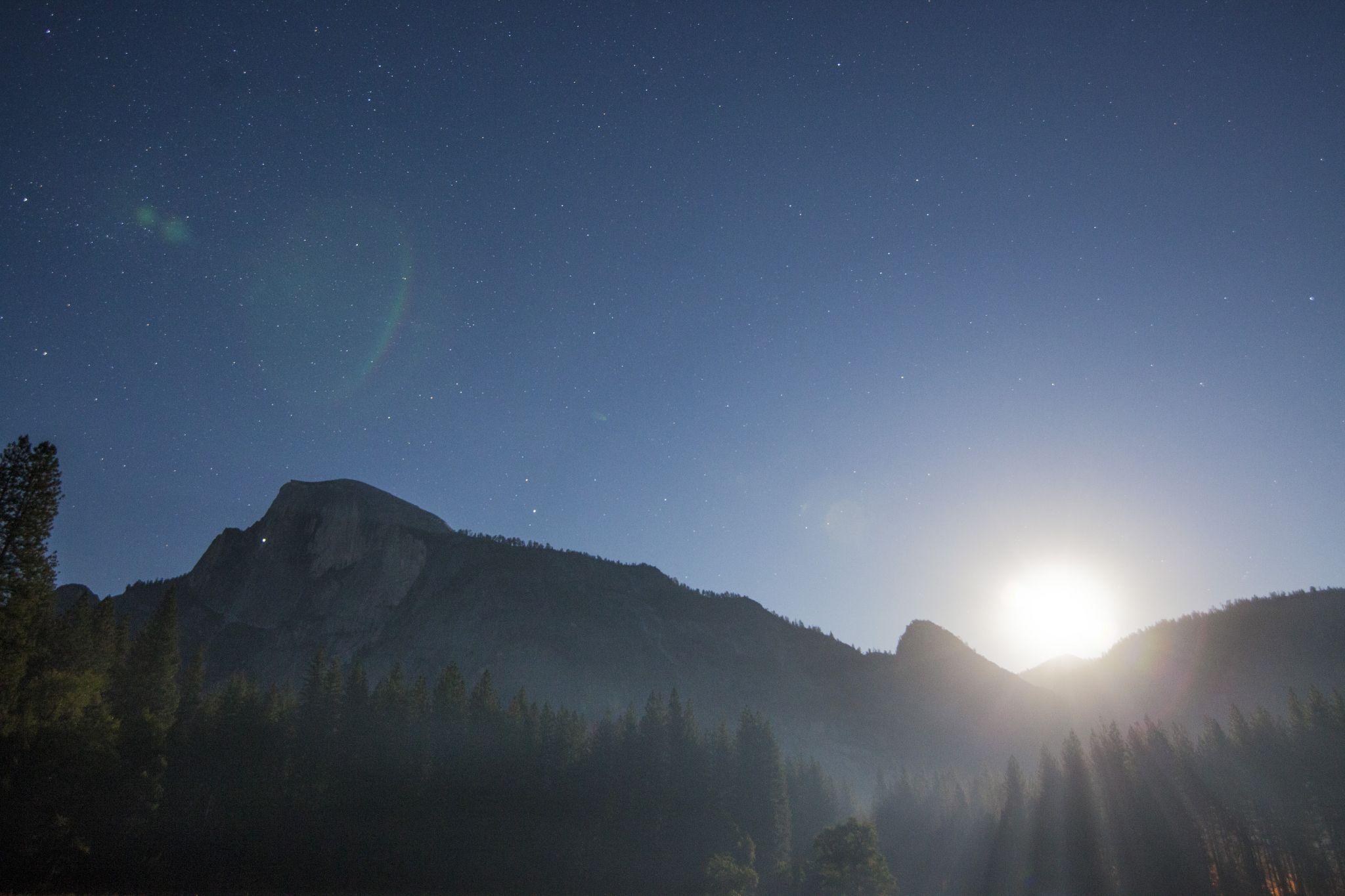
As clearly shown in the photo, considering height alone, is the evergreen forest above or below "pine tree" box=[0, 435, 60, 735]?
below

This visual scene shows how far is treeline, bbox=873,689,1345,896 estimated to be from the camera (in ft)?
198

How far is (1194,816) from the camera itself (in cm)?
6247

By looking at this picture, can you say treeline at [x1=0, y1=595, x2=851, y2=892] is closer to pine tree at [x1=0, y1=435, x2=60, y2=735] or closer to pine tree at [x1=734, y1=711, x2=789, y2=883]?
pine tree at [x1=734, y1=711, x2=789, y2=883]

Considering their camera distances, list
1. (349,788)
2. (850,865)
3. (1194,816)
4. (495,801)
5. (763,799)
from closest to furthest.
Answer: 1. (850,865)
2. (1194,816)
3. (349,788)
4. (495,801)
5. (763,799)

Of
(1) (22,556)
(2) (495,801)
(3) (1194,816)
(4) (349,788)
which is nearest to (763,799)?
(2) (495,801)

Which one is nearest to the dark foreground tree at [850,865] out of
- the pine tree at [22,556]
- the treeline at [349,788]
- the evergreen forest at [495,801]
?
the evergreen forest at [495,801]

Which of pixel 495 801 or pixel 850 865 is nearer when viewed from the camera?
pixel 850 865

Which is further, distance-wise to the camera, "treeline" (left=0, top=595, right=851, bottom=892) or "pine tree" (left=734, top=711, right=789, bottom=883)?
"pine tree" (left=734, top=711, right=789, bottom=883)

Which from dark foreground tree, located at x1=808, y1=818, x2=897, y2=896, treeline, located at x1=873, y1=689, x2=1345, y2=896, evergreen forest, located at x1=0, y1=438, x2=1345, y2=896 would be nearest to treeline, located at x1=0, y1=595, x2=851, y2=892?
evergreen forest, located at x1=0, y1=438, x2=1345, y2=896

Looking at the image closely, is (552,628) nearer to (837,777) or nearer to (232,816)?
(837,777)

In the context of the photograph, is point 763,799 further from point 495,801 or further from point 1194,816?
point 1194,816

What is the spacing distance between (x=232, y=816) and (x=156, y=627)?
17150 millimetres

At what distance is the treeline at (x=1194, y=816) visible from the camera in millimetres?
60469

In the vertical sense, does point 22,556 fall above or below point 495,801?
above
